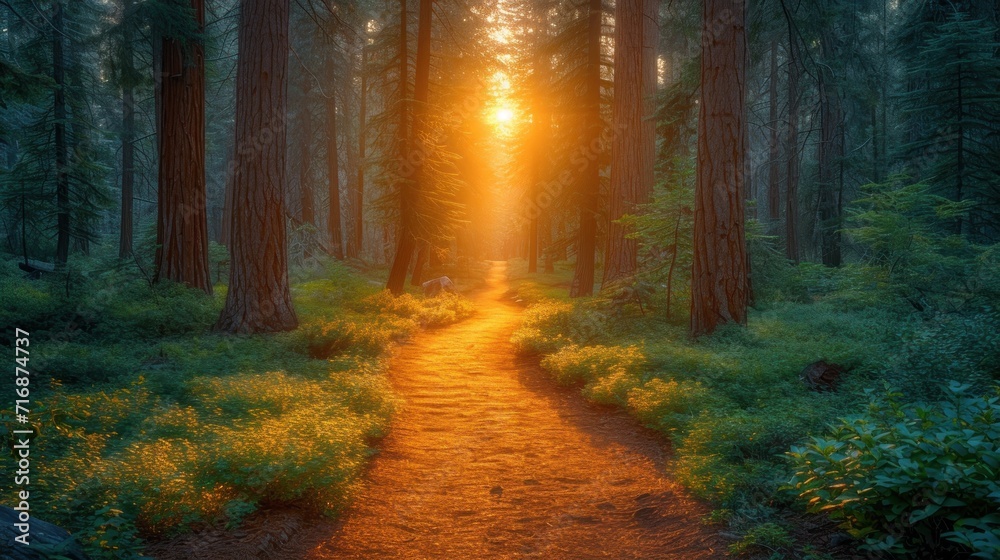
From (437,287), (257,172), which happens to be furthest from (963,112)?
(257,172)

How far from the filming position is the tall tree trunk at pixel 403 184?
1556 cm

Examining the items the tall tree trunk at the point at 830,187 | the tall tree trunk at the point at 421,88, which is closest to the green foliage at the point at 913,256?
the tall tree trunk at the point at 830,187

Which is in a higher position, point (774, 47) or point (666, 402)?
point (774, 47)

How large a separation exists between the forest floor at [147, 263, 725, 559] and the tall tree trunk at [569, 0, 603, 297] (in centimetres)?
922

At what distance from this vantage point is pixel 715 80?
8703 millimetres

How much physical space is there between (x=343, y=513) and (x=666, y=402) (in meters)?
3.87

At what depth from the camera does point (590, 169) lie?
16.7m

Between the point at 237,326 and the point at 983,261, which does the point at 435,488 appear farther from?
the point at 983,261

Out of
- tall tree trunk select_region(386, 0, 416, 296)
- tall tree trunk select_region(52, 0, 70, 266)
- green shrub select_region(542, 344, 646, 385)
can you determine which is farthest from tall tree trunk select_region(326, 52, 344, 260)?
green shrub select_region(542, 344, 646, 385)

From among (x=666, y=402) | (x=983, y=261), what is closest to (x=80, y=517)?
(x=666, y=402)

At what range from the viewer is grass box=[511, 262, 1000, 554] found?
4457 mm

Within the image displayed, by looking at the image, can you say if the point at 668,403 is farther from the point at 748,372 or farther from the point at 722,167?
the point at 722,167

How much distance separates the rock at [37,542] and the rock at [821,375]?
696 cm

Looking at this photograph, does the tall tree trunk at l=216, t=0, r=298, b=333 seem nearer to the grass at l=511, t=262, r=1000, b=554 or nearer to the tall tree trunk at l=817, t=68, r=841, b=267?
the grass at l=511, t=262, r=1000, b=554
